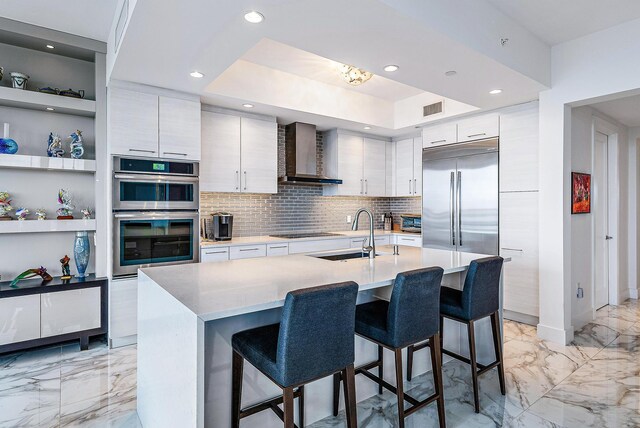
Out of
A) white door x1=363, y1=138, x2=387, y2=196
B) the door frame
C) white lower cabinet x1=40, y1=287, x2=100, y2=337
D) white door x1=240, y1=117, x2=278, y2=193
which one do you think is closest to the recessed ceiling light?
white door x1=240, y1=117, x2=278, y2=193

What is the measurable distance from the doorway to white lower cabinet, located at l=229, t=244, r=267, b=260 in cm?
396

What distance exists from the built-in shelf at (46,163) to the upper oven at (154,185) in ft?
1.15

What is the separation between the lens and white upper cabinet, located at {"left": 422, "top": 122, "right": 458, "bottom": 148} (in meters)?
4.63

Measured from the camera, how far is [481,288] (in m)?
2.34

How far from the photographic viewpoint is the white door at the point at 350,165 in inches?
204

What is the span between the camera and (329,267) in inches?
93.0

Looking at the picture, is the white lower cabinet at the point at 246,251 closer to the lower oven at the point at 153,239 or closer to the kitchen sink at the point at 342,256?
the lower oven at the point at 153,239

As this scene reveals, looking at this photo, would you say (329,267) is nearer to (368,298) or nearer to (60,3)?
(368,298)

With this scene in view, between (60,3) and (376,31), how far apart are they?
2.50m

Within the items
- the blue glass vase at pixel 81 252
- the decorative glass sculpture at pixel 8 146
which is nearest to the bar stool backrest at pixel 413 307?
Result: the blue glass vase at pixel 81 252

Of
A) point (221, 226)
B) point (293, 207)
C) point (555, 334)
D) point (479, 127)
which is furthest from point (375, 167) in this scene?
point (555, 334)

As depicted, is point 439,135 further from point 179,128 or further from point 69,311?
point 69,311

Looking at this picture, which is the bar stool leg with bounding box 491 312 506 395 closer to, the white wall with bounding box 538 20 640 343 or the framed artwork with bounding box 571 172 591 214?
the white wall with bounding box 538 20 640 343

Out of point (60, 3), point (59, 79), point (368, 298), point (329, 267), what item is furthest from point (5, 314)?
point (368, 298)
